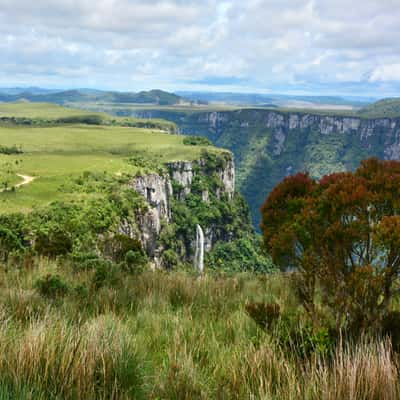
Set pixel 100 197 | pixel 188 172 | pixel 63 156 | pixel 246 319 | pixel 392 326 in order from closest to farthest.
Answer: pixel 392 326, pixel 246 319, pixel 100 197, pixel 63 156, pixel 188 172

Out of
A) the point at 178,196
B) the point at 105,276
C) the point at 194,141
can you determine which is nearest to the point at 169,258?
the point at 178,196

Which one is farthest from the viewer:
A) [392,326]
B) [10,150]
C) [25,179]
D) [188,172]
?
[188,172]

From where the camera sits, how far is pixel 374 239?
3.78 meters

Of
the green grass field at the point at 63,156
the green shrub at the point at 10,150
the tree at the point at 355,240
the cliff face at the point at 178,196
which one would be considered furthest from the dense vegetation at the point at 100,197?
the tree at the point at 355,240

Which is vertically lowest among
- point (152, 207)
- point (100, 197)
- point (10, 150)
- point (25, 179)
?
point (152, 207)

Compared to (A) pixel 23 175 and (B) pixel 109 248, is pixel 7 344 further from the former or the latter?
(A) pixel 23 175

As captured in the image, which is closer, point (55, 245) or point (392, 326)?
point (392, 326)

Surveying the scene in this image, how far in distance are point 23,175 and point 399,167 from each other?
79124mm

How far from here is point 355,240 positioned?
4211 millimetres

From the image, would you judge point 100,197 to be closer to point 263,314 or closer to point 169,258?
point 169,258

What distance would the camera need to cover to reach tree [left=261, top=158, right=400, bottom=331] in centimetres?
384

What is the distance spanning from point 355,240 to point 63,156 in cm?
9978

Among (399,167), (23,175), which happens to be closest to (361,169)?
(399,167)

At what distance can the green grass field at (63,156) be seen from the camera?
212 feet
